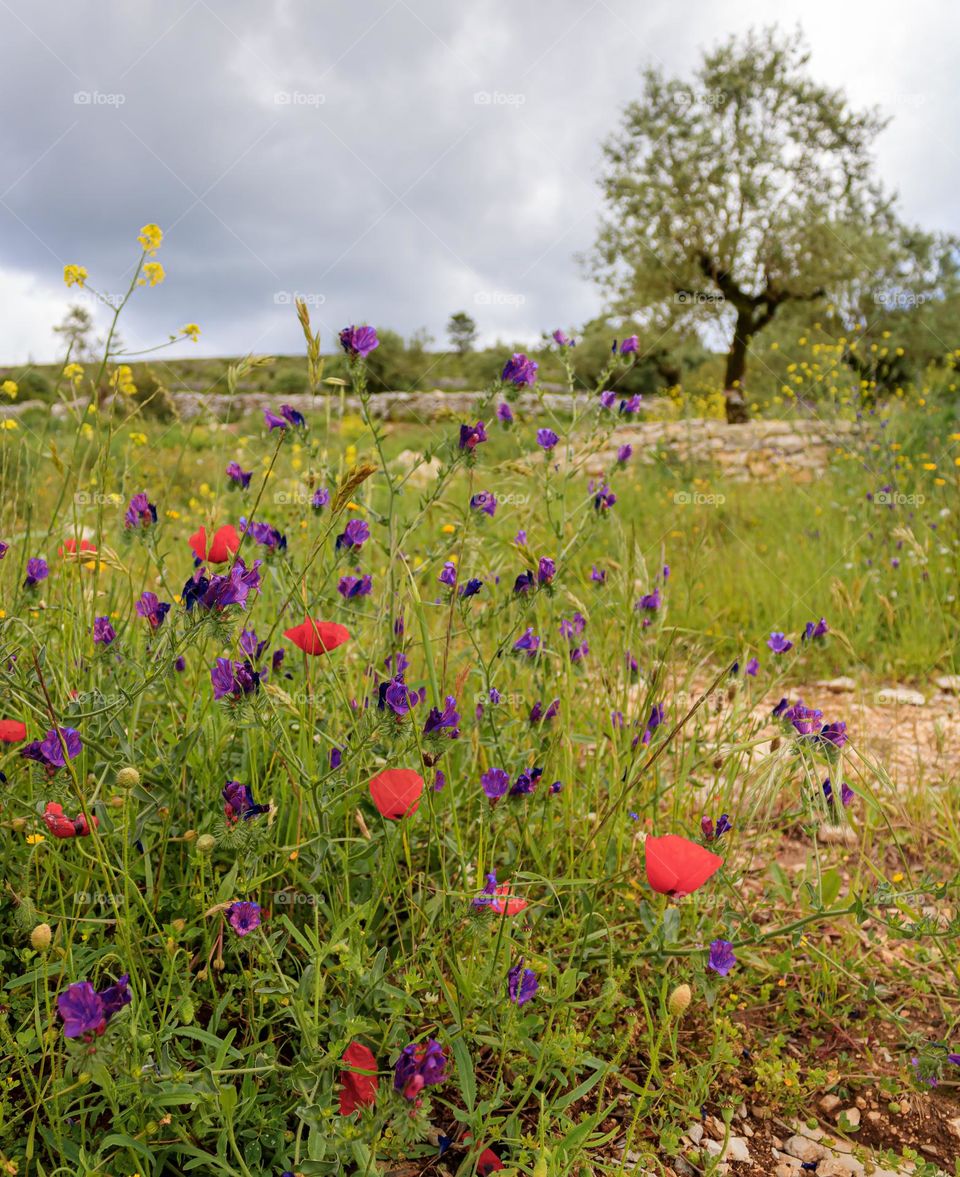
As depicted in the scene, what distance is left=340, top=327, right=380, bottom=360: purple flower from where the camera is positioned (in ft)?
5.19

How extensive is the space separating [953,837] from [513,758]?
114 cm

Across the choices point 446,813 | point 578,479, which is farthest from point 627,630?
point 578,479

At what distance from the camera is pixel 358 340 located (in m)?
1.60

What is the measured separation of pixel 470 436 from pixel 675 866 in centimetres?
81

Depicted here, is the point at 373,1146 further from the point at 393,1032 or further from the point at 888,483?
the point at 888,483

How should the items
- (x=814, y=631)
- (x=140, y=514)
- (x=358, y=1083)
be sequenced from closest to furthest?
(x=358, y=1083), (x=140, y=514), (x=814, y=631)

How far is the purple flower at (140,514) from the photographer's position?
1671 millimetres

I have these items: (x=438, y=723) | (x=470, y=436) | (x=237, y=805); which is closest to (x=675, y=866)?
(x=438, y=723)

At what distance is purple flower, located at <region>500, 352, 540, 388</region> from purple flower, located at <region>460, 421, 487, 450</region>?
0.62 ft

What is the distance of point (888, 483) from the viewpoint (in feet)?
17.7

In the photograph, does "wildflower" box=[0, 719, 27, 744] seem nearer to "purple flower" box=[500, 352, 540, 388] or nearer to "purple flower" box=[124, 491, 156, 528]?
"purple flower" box=[124, 491, 156, 528]

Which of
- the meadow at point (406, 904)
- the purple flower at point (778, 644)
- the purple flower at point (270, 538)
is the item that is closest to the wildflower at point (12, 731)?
the meadow at point (406, 904)

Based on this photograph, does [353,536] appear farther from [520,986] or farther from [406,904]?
[520,986]

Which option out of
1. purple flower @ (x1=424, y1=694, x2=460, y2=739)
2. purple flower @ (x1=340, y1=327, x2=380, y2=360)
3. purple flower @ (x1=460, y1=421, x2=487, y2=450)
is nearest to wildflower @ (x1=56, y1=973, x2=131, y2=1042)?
purple flower @ (x1=424, y1=694, x2=460, y2=739)
